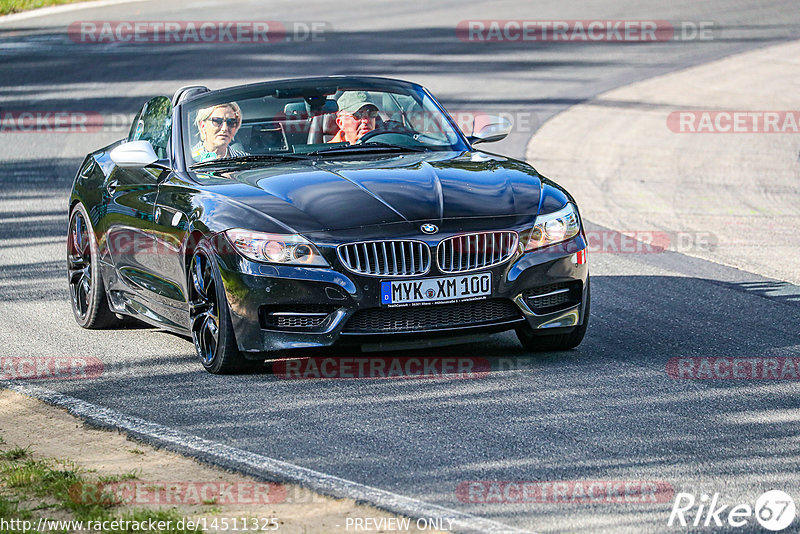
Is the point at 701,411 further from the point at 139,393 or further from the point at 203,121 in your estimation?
the point at 203,121

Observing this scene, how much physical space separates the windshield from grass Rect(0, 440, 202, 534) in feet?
9.96

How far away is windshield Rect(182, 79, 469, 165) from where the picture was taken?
8500 millimetres

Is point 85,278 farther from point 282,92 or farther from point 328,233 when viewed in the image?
point 328,233

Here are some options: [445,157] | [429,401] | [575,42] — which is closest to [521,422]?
[429,401]

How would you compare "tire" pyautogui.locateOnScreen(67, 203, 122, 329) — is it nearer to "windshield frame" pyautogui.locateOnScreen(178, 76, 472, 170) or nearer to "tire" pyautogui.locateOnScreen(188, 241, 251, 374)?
"windshield frame" pyautogui.locateOnScreen(178, 76, 472, 170)

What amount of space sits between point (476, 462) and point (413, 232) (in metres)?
1.76

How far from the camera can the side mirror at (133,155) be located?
8.30 meters

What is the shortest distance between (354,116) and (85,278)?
85.4 inches

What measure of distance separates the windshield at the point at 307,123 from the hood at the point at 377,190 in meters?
0.38

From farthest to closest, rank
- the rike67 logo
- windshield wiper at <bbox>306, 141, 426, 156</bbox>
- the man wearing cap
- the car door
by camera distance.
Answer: the man wearing cap → windshield wiper at <bbox>306, 141, 426, 156</bbox> → the car door → the rike67 logo

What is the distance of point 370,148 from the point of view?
8.55 meters

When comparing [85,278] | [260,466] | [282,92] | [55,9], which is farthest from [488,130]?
[55,9]

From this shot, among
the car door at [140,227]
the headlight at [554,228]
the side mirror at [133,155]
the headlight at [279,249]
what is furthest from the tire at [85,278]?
the headlight at [554,228]

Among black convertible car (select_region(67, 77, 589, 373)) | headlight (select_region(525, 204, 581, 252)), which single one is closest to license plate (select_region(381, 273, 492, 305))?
black convertible car (select_region(67, 77, 589, 373))
